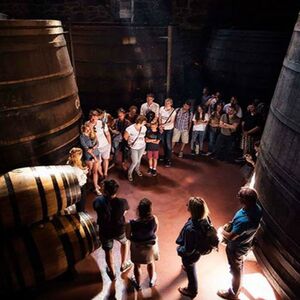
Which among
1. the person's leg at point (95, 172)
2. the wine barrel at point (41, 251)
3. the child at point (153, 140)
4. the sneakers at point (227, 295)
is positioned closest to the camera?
the wine barrel at point (41, 251)

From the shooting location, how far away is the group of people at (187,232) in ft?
10.4

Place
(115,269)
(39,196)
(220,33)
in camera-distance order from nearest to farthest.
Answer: (39,196), (115,269), (220,33)

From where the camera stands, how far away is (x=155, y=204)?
5.46 meters

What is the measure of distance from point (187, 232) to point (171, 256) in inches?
51.0

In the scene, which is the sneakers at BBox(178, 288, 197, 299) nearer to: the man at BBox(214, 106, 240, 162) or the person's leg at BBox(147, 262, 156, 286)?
the person's leg at BBox(147, 262, 156, 286)

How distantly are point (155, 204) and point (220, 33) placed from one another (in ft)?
19.0

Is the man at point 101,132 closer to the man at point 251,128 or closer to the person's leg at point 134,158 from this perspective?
the person's leg at point 134,158

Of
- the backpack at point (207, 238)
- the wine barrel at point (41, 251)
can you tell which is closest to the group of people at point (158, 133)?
the wine barrel at point (41, 251)

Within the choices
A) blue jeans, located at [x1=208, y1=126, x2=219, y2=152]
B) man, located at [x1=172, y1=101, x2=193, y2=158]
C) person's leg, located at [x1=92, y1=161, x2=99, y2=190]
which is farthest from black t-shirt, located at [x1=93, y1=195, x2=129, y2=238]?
blue jeans, located at [x1=208, y1=126, x2=219, y2=152]

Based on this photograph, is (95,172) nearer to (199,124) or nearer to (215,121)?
(199,124)

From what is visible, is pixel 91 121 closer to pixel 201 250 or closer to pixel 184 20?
pixel 201 250

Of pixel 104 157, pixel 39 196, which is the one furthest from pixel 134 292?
pixel 104 157

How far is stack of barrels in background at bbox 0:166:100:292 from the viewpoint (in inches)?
119

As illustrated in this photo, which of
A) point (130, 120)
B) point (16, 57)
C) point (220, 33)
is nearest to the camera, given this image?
point (16, 57)
